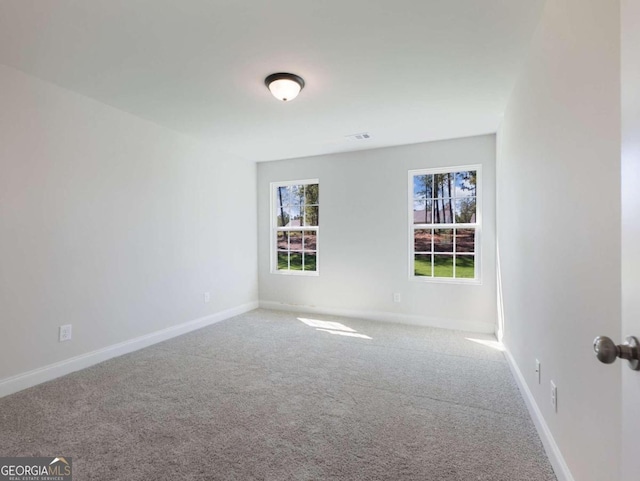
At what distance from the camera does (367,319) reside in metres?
4.61

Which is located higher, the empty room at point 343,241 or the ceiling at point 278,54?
the ceiling at point 278,54

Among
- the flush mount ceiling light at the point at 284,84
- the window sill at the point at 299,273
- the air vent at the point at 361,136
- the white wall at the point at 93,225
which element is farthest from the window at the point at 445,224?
the white wall at the point at 93,225

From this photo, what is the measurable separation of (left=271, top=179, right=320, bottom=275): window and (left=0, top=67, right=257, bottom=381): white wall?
1099mm

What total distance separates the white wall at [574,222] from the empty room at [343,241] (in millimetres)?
15

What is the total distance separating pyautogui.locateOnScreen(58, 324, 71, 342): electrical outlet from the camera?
276 centimetres

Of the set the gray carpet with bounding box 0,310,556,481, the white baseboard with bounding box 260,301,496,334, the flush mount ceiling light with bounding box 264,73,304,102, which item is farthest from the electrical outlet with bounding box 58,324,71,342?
the white baseboard with bounding box 260,301,496,334

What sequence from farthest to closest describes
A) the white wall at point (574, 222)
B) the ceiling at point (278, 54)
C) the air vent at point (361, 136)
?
the air vent at point (361, 136)
the ceiling at point (278, 54)
the white wall at point (574, 222)

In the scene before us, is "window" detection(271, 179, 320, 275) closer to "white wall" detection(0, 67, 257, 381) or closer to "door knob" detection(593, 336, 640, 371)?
"white wall" detection(0, 67, 257, 381)

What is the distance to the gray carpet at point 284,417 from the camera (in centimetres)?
167

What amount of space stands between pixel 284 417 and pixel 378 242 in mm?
2887

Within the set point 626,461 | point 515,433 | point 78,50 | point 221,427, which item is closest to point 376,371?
point 515,433

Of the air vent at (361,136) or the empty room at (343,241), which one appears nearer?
the empty room at (343,241)

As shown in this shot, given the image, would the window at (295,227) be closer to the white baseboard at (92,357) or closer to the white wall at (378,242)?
the white wall at (378,242)

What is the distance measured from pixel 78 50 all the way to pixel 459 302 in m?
4.46
